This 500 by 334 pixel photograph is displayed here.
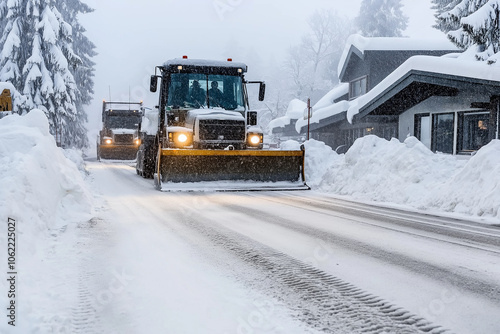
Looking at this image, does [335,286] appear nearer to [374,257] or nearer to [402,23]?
[374,257]

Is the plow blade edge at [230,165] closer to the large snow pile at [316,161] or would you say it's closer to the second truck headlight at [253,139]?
the second truck headlight at [253,139]

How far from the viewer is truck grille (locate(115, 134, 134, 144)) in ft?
94.3

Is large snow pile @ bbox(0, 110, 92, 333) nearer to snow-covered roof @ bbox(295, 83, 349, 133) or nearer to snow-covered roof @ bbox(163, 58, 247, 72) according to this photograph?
snow-covered roof @ bbox(163, 58, 247, 72)

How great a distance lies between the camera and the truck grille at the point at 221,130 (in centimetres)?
1161

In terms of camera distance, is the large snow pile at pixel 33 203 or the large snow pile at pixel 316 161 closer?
the large snow pile at pixel 33 203

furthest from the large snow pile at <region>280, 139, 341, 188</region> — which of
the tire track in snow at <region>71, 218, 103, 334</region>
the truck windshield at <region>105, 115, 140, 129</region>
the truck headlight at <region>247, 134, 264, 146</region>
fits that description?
the truck windshield at <region>105, 115, 140, 129</region>

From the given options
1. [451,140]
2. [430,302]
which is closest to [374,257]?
[430,302]

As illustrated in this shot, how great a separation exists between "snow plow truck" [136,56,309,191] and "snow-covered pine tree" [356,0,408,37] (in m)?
46.9

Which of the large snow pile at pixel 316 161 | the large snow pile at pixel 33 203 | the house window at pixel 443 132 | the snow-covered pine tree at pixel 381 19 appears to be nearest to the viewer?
the large snow pile at pixel 33 203

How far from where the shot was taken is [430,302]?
339 centimetres

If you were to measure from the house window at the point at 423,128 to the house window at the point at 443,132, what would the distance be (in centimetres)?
28

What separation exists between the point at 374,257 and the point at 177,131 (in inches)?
303

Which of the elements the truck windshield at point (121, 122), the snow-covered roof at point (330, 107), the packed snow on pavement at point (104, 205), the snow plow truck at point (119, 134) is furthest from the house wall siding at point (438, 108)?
the truck windshield at point (121, 122)

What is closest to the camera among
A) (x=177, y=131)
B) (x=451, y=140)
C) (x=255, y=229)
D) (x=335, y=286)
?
(x=335, y=286)
